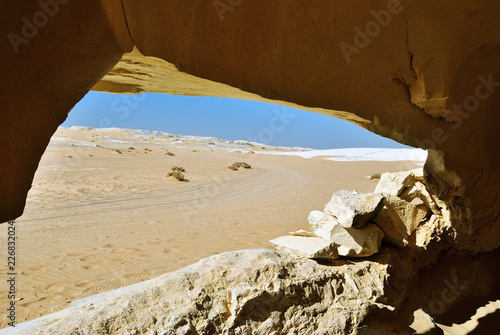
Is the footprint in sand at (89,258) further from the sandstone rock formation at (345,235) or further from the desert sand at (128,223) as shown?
the sandstone rock formation at (345,235)

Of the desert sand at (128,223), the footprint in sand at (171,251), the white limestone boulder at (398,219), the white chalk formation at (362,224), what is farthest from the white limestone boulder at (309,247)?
the footprint in sand at (171,251)

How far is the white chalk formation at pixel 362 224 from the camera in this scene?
3.70 meters

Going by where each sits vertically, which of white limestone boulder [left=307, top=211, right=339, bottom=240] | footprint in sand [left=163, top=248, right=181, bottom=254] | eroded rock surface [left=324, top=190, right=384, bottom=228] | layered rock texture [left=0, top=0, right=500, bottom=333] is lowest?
footprint in sand [left=163, top=248, right=181, bottom=254]

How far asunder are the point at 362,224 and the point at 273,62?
248cm

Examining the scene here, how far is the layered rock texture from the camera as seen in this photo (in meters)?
1.70

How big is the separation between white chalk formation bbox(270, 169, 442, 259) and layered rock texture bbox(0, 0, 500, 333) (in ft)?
2.56

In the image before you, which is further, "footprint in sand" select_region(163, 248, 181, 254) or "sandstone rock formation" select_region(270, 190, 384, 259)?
"footprint in sand" select_region(163, 248, 181, 254)

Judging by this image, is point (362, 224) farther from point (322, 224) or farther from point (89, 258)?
point (89, 258)

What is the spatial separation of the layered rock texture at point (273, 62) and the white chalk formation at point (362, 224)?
78 cm

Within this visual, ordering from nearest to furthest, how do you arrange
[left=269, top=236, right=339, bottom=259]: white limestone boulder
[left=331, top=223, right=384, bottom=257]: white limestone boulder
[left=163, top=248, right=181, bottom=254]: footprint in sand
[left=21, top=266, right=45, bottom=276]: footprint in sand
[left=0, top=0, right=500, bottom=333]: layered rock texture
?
[left=0, top=0, right=500, bottom=333]: layered rock texture
[left=269, top=236, right=339, bottom=259]: white limestone boulder
[left=331, top=223, right=384, bottom=257]: white limestone boulder
[left=21, top=266, right=45, bottom=276]: footprint in sand
[left=163, top=248, right=181, bottom=254]: footprint in sand

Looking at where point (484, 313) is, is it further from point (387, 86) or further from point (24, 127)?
point (24, 127)

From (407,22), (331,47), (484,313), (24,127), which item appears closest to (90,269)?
(24,127)

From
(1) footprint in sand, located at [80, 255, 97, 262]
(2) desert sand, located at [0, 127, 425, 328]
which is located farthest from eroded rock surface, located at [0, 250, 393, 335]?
(1) footprint in sand, located at [80, 255, 97, 262]

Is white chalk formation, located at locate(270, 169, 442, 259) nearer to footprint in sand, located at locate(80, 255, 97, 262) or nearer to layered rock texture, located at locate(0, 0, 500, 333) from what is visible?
layered rock texture, located at locate(0, 0, 500, 333)
